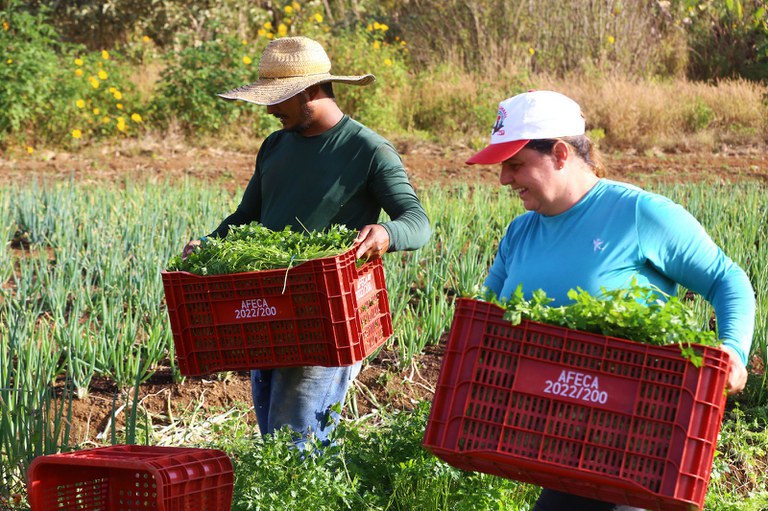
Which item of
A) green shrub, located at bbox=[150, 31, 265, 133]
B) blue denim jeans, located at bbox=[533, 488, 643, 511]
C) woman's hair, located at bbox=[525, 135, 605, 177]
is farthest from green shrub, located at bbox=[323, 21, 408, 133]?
blue denim jeans, located at bbox=[533, 488, 643, 511]

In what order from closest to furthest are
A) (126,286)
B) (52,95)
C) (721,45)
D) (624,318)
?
(624,318) < (126,286) < (52,95) < (721,45)

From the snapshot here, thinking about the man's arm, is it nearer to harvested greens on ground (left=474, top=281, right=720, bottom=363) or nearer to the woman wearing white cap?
the woman wearing white cap

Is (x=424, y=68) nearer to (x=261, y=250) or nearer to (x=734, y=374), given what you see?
(x=261, y=250)

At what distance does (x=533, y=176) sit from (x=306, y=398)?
1.00 metres

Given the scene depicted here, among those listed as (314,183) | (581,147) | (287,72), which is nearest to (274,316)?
(314,183)

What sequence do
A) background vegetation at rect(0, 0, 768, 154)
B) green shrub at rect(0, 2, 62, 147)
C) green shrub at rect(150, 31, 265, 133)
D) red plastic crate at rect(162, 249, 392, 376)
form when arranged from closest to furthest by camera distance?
red plastic crate at rect(162, 249, 392, 376) < green shrub at rect(0, 2, 62, 147) < background vegetation at rect(0, 0, 768, 154) < green shrub at rect(150, 31, 265, 133)

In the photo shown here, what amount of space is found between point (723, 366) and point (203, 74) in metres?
9.57

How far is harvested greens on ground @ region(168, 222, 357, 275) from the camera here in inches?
103

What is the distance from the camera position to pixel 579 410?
1.86m

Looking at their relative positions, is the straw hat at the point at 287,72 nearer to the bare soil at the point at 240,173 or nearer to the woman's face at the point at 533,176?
the woman's face at the point at 533,176

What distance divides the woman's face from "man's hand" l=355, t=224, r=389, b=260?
20.6 inches

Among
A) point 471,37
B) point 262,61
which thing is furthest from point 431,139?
point 262,61

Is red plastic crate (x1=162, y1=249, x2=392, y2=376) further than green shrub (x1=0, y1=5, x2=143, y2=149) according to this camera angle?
No

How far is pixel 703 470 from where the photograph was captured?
1.80 metres
